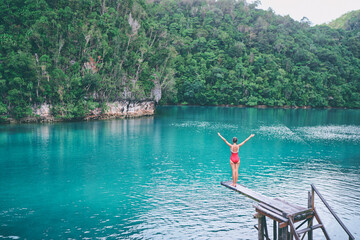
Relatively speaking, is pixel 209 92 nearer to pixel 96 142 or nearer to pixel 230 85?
pixel 230 85

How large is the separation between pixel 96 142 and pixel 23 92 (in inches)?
705

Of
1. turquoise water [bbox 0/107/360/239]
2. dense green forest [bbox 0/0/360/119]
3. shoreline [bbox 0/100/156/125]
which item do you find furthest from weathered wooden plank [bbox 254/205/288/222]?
shoreline [bbox 0/100/156/125]

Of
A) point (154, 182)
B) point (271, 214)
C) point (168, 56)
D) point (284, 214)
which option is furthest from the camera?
point (168, 56)

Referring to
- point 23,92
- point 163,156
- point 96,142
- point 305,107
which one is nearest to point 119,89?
point 23,92

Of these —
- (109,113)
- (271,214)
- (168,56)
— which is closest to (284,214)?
(271,214)

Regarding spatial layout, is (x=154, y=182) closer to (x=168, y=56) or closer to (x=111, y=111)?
(x=111, y=111)

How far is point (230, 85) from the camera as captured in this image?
84000 mm

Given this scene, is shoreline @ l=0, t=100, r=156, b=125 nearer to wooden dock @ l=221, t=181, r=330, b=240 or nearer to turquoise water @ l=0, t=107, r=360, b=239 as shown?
turquoise water @ l=0, t=107, r=360, b=239

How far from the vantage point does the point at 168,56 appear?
60.1m

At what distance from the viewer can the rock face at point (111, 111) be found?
135ft

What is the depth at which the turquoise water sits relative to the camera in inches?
461

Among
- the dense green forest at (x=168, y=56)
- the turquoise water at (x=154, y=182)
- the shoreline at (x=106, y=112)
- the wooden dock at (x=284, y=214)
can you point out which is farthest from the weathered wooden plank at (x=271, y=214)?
the shoreline at (x=106, y=112)

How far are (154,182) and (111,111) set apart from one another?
34069 millimetres

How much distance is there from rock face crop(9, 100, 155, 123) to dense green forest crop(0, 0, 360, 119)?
1165 millimetres
